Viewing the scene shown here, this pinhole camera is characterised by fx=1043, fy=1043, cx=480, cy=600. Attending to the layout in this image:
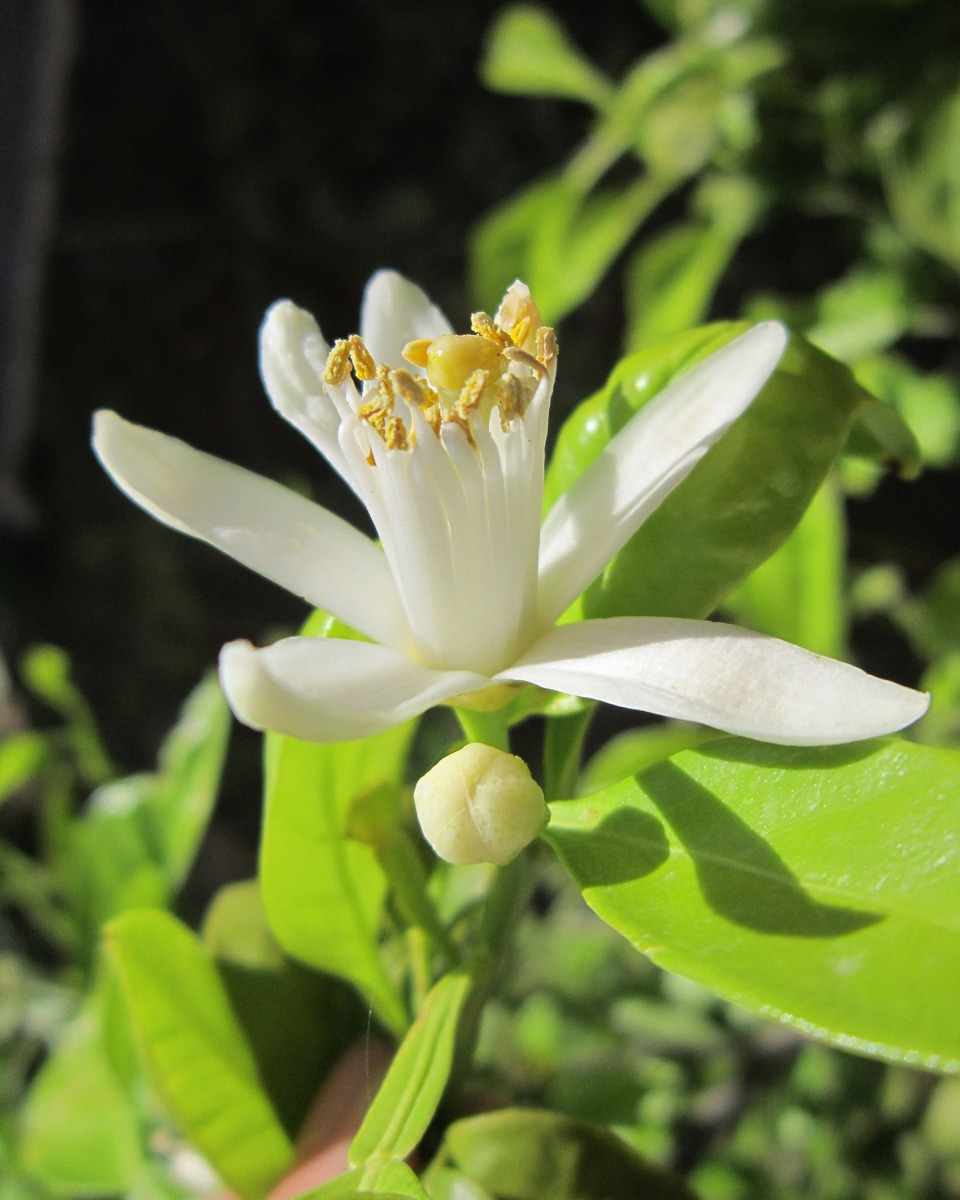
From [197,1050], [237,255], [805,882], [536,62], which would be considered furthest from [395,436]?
[237,255]

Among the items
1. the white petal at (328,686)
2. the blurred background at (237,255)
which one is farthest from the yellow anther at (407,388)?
the blurred background at (237,255)

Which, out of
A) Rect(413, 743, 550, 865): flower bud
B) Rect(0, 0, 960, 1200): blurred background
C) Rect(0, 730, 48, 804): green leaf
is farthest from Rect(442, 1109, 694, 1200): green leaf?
Rect(0, 0, 960, 1200): blurred background

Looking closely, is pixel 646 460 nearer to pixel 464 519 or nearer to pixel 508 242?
pixel 464 519

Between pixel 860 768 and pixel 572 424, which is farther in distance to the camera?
pixel 572 424

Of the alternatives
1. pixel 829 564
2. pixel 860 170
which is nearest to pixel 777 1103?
pixel 829 564

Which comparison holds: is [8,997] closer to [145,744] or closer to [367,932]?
[367,932]

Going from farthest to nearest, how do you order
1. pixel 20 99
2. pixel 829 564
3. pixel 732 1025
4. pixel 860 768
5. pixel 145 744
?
pixel 145 744, pixel 20 99, pixel 732 1025, pixel 829 564, pixel 860 768
